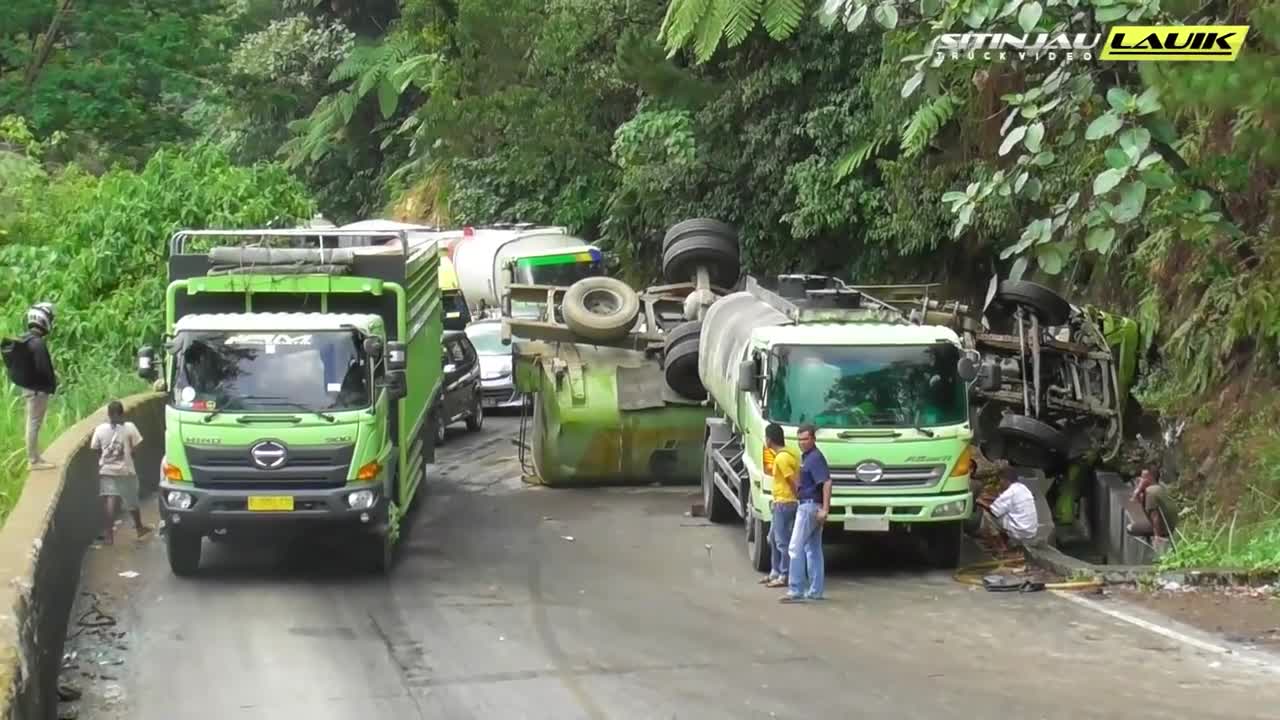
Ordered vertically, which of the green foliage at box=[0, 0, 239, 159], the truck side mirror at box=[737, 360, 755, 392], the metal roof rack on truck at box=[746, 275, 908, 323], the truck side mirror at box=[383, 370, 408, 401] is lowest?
the truck side mirror at box=[383, 370, 408, 401]

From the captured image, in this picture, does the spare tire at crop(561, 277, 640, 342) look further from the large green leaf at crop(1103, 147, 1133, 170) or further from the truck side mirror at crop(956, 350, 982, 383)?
the large green leaf at crop(1103, 147, 1133, 170)

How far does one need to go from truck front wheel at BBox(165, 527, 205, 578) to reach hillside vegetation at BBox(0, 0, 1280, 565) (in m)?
7.56

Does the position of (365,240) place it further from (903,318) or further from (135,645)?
(135,645)

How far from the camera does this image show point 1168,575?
592 inches

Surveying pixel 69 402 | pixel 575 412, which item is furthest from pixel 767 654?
pixel 69 402

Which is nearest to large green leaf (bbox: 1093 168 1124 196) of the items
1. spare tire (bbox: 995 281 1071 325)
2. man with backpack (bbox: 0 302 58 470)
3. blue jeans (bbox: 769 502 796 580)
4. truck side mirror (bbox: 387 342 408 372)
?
blue jeans (bbox: 769 502 796 580)

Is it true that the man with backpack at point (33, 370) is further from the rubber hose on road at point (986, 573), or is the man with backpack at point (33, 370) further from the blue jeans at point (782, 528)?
the rubber hose on road at point (986, 573)

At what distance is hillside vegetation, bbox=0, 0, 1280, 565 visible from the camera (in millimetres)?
11203

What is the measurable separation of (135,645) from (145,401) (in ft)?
25.6

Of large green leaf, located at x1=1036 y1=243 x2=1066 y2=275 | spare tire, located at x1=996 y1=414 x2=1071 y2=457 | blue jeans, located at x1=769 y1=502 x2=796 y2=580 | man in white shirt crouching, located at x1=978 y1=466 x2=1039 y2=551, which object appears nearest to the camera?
large green leaf, located at x1=1036 y1=243 x2=1066 y2=275

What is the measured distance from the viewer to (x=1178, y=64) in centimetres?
1059

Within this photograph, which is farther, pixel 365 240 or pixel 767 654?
pixel 365 240

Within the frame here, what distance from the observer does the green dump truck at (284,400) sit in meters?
15.2

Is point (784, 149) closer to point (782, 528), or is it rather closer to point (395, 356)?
point (395, 356)
